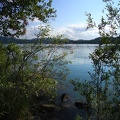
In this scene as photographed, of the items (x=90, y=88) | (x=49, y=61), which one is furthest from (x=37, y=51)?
(x=90, y=88)

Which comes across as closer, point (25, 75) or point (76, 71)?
point (25, 75)

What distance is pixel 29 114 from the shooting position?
10828 mm

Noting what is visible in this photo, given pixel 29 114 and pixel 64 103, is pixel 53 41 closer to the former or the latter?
pixel 29 114

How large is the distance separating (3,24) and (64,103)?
1621 centimetres

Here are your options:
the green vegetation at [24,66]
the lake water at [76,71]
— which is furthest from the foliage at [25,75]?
the lake water at [76,71]

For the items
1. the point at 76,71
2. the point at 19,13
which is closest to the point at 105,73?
the point at 19,13

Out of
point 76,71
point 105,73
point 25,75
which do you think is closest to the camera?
point 105,73

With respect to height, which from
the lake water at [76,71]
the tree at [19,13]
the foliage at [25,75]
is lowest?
the lake water at [76,71]

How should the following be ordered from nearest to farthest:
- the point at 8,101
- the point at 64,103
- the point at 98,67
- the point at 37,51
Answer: the point at 98,67
the point at 8,101
the point at 37,51
the point at 64,103

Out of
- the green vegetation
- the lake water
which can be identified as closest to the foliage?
the green vegetation

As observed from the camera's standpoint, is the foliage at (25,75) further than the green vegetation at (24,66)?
Yes

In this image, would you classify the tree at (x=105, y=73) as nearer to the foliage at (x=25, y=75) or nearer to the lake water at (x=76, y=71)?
the lake water at (x=76, y=71)

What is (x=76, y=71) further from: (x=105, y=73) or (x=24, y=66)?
(x=105, y=73)

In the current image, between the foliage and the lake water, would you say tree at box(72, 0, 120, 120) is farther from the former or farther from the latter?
the foliage
